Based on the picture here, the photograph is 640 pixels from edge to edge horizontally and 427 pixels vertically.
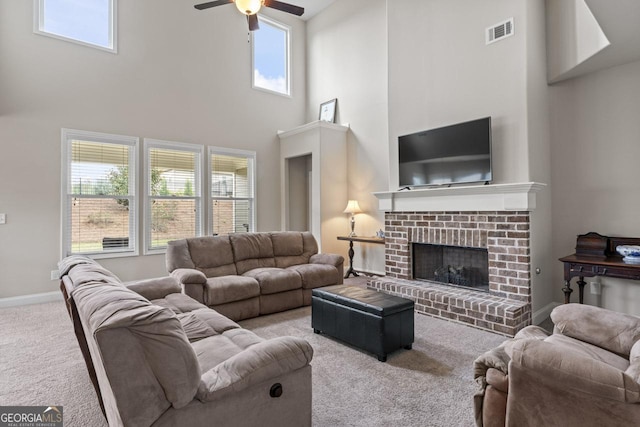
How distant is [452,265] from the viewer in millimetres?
4633

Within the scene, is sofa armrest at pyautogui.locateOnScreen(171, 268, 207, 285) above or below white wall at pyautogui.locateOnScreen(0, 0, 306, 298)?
below

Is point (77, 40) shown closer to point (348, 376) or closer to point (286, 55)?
point (286, 55)

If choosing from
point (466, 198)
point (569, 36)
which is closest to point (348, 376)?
point (466, 198)

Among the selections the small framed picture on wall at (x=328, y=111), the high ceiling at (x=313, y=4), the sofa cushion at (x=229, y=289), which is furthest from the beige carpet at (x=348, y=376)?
the high ceiling at (x=313, y=4)

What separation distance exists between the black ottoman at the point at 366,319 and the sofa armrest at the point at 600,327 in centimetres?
113

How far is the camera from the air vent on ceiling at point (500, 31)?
3.85 meters

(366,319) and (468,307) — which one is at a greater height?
(366,319)

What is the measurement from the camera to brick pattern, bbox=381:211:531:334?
11.7 ft

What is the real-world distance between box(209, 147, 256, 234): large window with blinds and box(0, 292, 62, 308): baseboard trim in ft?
8.02

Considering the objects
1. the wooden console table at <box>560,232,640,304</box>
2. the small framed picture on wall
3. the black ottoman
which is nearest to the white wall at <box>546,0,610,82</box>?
the wooden console table at <box>560,232,640,304</box>

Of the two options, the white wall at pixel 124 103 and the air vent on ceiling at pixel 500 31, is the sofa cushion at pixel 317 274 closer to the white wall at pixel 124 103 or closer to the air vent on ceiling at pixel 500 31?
the white wall at pixel 124 103

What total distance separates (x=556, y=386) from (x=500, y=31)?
12.7 ft

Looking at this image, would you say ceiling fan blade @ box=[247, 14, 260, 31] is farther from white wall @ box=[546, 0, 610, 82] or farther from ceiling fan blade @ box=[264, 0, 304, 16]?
white wall @ box=[546, 0, 610, 82]

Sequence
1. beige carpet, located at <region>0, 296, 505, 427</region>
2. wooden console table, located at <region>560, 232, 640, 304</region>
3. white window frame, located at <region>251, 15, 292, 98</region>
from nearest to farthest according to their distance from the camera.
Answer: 1. beige carpet, located at <region>0, 296, 505, 427</region>
2. wooden console table, located at <region>560, 232, 640, 304</region>
3. white window frame, located at <region>251, 15, 292, 98</region>
